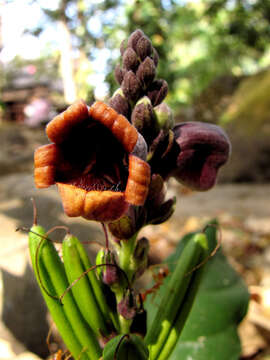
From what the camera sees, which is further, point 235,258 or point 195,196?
point 195,196

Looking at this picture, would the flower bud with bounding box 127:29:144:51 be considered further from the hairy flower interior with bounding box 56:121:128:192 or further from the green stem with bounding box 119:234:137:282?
the green stem with bounding box 119:234:137:282

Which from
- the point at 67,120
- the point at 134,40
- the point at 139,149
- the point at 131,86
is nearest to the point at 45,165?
the point at 67,120

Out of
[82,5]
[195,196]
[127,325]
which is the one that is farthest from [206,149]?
[82,5]

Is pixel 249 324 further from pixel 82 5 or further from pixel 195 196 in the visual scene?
pixel 82 5

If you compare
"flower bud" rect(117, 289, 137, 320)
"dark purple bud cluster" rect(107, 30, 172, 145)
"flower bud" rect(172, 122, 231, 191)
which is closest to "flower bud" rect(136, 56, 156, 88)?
"dark purple bud cluster" rect(107, 30, 172, 145)

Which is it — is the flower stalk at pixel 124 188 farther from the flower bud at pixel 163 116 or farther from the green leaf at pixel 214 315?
the green leaf at pixel 214 315
